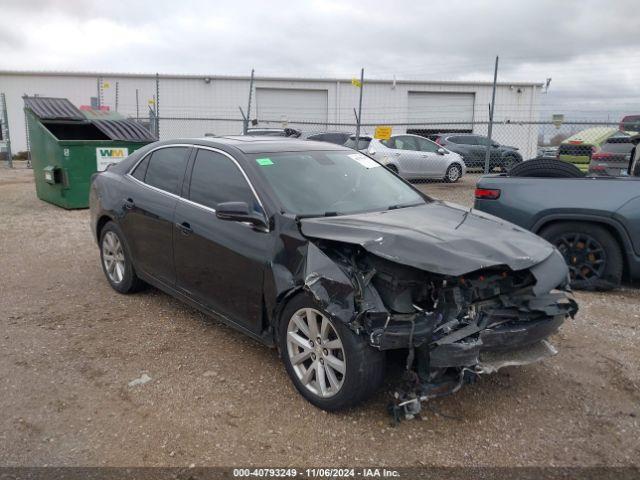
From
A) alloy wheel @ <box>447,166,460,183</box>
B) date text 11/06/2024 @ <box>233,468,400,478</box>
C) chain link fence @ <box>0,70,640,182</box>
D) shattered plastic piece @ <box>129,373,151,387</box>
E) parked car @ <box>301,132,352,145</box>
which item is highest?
chain link fence @ <box>0,70,640,182</box>

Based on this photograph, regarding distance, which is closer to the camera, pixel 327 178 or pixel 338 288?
pixel 338 288

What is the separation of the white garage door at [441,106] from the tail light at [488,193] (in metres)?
27.4

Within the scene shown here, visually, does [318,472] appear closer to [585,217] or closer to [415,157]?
[585,217]

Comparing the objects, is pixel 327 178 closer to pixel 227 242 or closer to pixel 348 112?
pixel 227 242

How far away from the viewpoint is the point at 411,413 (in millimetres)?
3164

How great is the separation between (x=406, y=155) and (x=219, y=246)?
1167 cm

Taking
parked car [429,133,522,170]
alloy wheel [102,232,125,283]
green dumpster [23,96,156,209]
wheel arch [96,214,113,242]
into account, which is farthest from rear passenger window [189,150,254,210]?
parked car [429,133,522,170]

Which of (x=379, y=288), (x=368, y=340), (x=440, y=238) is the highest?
(x=440, y=238)

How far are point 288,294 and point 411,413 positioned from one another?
3.27 feet

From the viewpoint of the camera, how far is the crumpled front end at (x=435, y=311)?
297cm

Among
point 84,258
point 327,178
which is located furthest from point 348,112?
point 327,178

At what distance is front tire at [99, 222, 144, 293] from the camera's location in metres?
5.17

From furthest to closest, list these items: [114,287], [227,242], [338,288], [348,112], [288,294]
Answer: [348,112], [114,287], [227,242], [288,294], [338,288]

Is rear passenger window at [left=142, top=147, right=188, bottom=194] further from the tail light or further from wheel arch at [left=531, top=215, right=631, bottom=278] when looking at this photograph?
wheel arch at [left=531, top=215, right=631, bottom=278]
